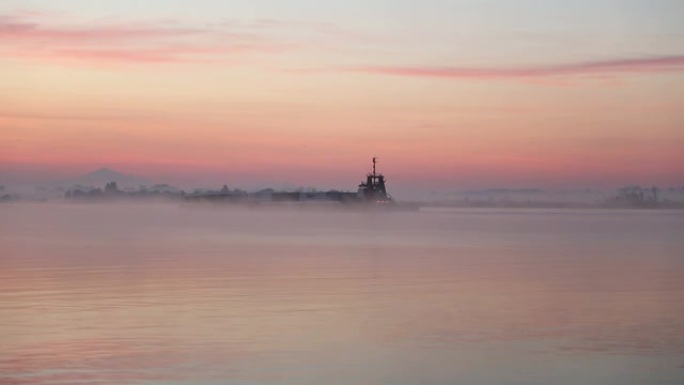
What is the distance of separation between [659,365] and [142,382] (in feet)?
31.7

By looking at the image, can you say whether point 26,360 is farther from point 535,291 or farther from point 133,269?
point 133,269

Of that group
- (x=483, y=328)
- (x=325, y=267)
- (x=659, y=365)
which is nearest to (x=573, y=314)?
(x=483, y=328)

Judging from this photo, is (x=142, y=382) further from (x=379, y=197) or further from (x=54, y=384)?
(x=379, y=197)

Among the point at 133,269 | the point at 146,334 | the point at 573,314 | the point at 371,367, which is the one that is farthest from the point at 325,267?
the point at 371,367

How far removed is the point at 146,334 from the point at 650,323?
12126 mm

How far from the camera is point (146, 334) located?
2353 centimetres

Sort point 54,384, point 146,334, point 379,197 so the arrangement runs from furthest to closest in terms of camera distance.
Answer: point 379,197
point 146,334
point 54,384

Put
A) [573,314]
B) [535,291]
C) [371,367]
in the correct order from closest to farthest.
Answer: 1. [371,367]
2. [573,314]
3. [535,291]

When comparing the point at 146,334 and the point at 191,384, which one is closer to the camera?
the point at 191,384

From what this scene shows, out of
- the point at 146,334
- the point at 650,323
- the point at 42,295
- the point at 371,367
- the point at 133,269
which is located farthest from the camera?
the point at 133,269

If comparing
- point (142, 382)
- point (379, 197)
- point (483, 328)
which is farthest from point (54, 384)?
point (379, 197)

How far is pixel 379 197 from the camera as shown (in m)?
170

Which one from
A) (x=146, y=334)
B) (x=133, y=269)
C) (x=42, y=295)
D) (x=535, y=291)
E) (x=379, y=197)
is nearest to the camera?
(x=146, y=334)

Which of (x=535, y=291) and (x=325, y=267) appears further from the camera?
(x=325, y=267)
